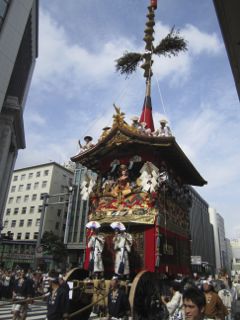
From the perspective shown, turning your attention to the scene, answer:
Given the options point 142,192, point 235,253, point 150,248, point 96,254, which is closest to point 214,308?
point 150,248

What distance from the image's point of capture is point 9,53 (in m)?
23.0

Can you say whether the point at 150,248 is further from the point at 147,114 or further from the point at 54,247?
the point at 54,247

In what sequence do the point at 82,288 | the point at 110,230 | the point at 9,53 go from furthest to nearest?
the point at 9,53
the point at 110,230
the point at 82,288

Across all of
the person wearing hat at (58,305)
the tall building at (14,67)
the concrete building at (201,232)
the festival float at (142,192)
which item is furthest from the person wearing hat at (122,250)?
the concrete building at (201,232)

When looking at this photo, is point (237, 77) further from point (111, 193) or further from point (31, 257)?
point (31, 257)

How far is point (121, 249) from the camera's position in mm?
8531

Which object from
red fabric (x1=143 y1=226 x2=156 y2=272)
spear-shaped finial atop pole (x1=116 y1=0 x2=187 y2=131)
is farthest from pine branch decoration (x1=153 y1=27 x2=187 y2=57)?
red fabric (x1=143 y1=226 x2=156 y2=272)

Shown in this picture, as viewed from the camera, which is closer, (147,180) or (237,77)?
(237,77)

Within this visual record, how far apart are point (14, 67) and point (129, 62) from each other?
22.9m

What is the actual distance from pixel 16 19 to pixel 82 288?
2301 centimetres

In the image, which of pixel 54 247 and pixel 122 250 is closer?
pixel 122 250

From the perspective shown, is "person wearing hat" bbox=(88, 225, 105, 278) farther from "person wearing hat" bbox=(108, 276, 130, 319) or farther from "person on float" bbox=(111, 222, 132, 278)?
"person wearing hat" bbox=(108, 276, 130, 319)

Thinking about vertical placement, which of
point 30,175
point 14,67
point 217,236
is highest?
point 14,67

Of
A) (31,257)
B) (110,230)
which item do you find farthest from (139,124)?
(31,257)
